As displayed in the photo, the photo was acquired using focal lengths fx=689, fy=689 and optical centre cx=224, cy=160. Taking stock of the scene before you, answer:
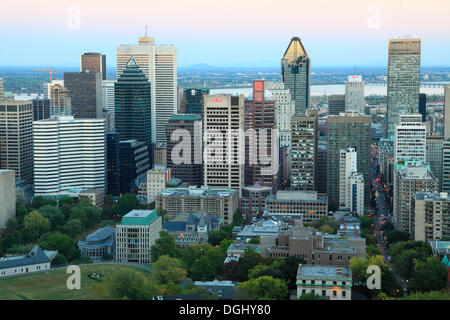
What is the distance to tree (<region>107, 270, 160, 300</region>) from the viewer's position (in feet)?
21.7

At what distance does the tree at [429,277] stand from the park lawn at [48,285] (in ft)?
13.2

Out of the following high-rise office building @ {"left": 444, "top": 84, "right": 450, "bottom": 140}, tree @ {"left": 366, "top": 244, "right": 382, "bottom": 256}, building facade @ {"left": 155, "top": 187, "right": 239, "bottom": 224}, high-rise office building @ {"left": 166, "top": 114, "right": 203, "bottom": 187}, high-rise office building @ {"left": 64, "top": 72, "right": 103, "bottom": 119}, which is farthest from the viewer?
high-rise office building @ {"left": 64, "top": 72, "right": 103, "bottom": 119}

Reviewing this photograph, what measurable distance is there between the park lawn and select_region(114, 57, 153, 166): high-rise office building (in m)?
12.7

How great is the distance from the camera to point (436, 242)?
41.5ft

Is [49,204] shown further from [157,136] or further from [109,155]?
[157,136]

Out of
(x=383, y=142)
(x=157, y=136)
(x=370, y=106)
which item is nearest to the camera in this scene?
(x=383, y=142)

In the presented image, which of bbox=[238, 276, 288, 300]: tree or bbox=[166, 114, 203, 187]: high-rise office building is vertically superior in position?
bbox=[166, 114, 203, 187]: high-rise office building

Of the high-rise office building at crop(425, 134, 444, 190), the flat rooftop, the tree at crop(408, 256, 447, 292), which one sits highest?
the high-rise office building at crop(425, 134, 444, 190)

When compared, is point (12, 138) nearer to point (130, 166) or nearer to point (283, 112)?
point (130, 166)

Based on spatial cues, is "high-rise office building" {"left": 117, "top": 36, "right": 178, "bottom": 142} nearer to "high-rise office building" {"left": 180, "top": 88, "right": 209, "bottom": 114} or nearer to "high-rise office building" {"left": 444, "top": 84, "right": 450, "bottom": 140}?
"high-rise office building" {"left": 180, "top": 88, "right": 209, "bottom": 114}

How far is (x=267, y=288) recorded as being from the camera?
7.88 meters

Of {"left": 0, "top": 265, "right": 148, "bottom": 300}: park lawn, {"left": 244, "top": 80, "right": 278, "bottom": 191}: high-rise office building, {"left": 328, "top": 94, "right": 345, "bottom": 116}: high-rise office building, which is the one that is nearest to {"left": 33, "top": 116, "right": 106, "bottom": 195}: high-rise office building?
{"left": 244, "top": 80, "right": 278, "bottom": 191}: high-rise office building

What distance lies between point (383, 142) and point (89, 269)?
15650 millimetres
